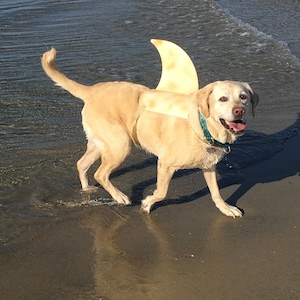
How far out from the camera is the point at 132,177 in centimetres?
535

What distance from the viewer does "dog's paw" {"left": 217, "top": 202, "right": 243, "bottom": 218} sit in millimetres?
4652

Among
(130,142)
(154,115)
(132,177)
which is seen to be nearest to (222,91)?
(154,115)

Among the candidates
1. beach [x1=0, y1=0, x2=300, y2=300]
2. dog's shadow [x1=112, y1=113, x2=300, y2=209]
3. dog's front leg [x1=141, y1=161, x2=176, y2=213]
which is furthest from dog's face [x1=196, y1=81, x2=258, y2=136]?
dog's shadow [x1=112, y1=113, x2=300, y2=209]

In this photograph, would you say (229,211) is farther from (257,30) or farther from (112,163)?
(257,30)

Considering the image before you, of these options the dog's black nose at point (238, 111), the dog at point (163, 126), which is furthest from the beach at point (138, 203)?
the dog's black nose at point (238, 111)

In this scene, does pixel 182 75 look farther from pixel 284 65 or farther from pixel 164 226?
pixel 284 65

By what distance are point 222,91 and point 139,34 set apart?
6291 millimetres

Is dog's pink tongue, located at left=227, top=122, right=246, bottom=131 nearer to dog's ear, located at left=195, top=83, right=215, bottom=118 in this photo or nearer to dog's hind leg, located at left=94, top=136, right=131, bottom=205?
dog's ear, located at left=195, top=83, right=215, bottom=118

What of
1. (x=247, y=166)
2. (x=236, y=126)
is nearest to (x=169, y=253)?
(x=236, y=126)

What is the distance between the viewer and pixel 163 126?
462cm

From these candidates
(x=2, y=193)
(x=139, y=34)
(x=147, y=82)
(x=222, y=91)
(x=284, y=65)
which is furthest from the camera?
(x=139, y=34)

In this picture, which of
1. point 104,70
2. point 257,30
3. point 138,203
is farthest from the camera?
point 257,30

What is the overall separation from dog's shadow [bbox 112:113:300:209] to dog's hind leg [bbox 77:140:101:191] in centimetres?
31

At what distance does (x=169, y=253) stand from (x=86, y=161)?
1409mm
